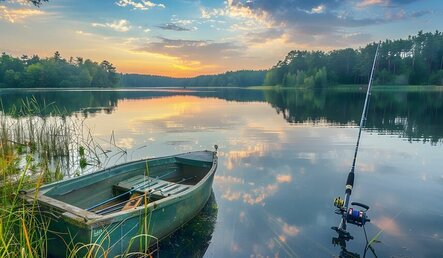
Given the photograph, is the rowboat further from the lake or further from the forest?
the forest

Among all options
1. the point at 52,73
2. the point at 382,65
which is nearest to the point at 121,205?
the point at 382,65

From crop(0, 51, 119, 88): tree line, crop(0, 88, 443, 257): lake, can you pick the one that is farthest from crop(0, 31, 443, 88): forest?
crop(0, 88, 443, 257): lake

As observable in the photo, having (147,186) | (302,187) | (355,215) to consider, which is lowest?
(302,187)

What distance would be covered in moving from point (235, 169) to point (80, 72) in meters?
129

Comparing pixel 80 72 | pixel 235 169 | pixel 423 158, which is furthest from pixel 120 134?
pixel 80 72

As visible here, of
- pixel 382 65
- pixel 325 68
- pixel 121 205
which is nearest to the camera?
pixel 121 205

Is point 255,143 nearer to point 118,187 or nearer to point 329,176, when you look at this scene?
point 329,176

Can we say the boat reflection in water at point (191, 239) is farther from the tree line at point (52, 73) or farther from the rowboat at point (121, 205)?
the tree line at point (52, 73)

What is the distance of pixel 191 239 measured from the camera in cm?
675

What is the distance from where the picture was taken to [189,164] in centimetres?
940

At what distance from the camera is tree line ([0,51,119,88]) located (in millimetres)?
101312

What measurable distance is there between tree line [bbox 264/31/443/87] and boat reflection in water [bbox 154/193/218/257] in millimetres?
78644

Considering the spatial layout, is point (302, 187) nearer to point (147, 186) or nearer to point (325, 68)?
point (147, 186)

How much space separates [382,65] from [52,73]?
116 metres
